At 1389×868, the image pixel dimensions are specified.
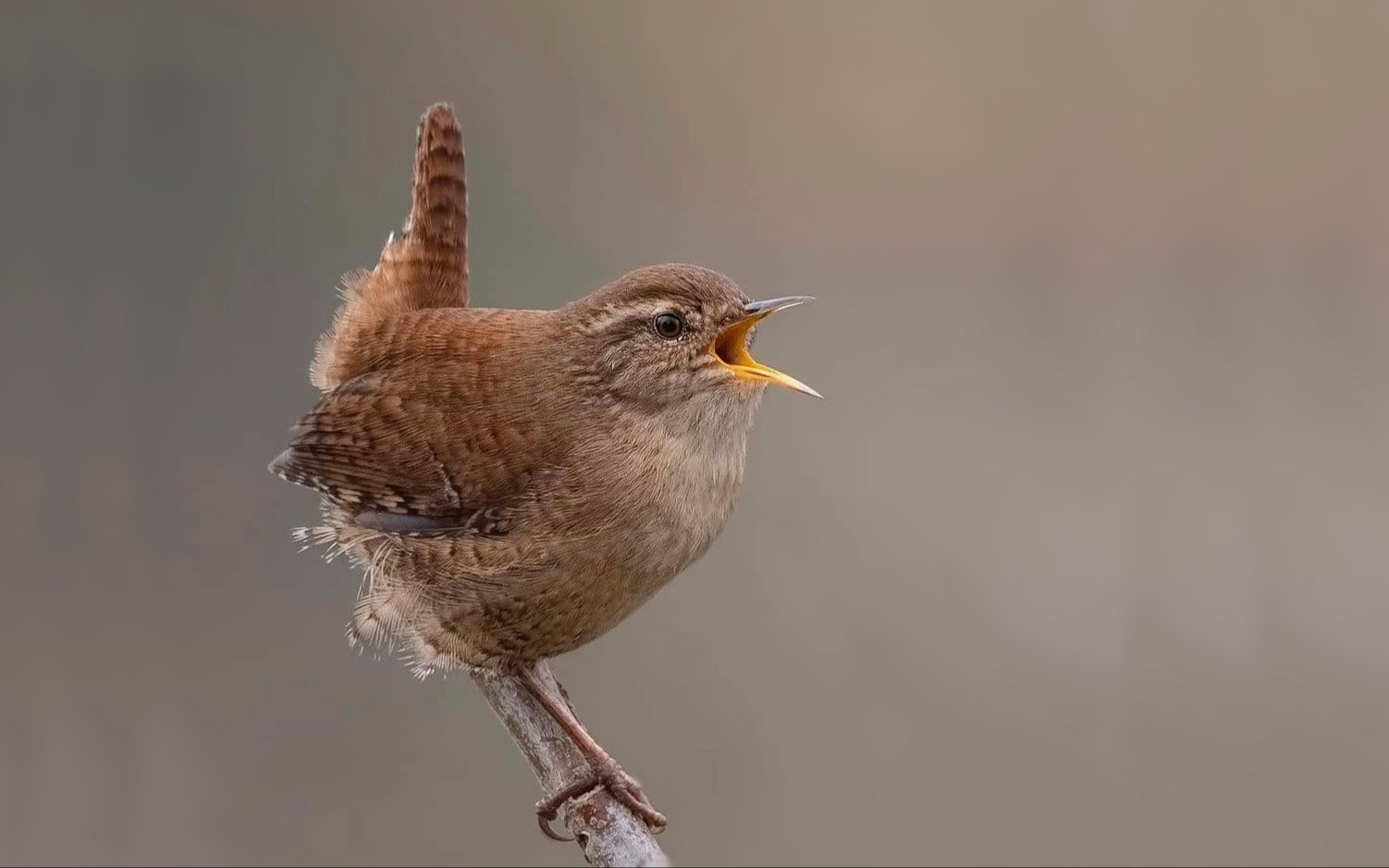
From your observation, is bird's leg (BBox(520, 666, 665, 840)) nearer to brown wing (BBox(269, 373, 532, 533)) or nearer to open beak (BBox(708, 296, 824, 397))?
brown wing (BBox(269, 373, 532, 533))

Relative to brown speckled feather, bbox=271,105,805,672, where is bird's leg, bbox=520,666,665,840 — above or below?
below

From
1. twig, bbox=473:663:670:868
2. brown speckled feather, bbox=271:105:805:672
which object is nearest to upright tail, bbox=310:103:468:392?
brown speckled feather, bbox=271:105:805:672

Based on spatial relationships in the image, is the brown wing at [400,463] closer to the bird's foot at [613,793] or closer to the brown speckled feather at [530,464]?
the brown speckled feather at [530,464]

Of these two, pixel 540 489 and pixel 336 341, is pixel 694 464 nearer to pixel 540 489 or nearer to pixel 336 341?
pixel 540 489

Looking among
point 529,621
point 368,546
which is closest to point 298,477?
point 368,546

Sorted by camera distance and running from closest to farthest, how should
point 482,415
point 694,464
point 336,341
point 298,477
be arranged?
point 694,464, point 482,415, point 298,477, point 336,341

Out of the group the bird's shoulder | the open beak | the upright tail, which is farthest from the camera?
the upright tail

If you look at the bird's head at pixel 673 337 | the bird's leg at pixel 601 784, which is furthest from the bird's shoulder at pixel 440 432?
the bird's leg at pixel 601 784
